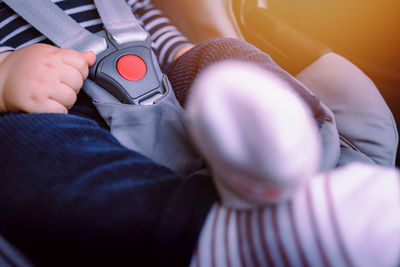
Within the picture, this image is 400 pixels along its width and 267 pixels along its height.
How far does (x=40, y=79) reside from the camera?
0.47 meters

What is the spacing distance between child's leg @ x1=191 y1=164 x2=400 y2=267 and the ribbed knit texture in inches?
8.2

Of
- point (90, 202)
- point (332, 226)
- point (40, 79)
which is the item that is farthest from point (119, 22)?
point (332, 226)

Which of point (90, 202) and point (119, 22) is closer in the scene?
point (90, 202)

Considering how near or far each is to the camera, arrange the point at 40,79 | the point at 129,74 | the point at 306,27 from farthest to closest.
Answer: the point at 306,27, the point at 129,74, the point at 40,79

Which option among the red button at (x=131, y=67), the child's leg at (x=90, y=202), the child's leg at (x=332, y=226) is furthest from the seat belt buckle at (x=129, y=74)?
the child's leg at (x=332, y=226)

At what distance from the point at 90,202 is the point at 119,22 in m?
0.41

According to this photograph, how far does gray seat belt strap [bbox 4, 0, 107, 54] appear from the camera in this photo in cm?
58

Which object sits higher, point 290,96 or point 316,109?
point 290,96

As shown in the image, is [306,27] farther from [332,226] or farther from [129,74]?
[332,226]

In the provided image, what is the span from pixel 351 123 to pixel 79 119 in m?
0.44

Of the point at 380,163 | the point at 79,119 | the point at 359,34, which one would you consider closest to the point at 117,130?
the point at 79,119

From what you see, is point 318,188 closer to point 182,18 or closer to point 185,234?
point 185,234

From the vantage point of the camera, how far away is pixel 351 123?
55cm

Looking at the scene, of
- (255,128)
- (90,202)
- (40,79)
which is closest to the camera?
(255,128)
